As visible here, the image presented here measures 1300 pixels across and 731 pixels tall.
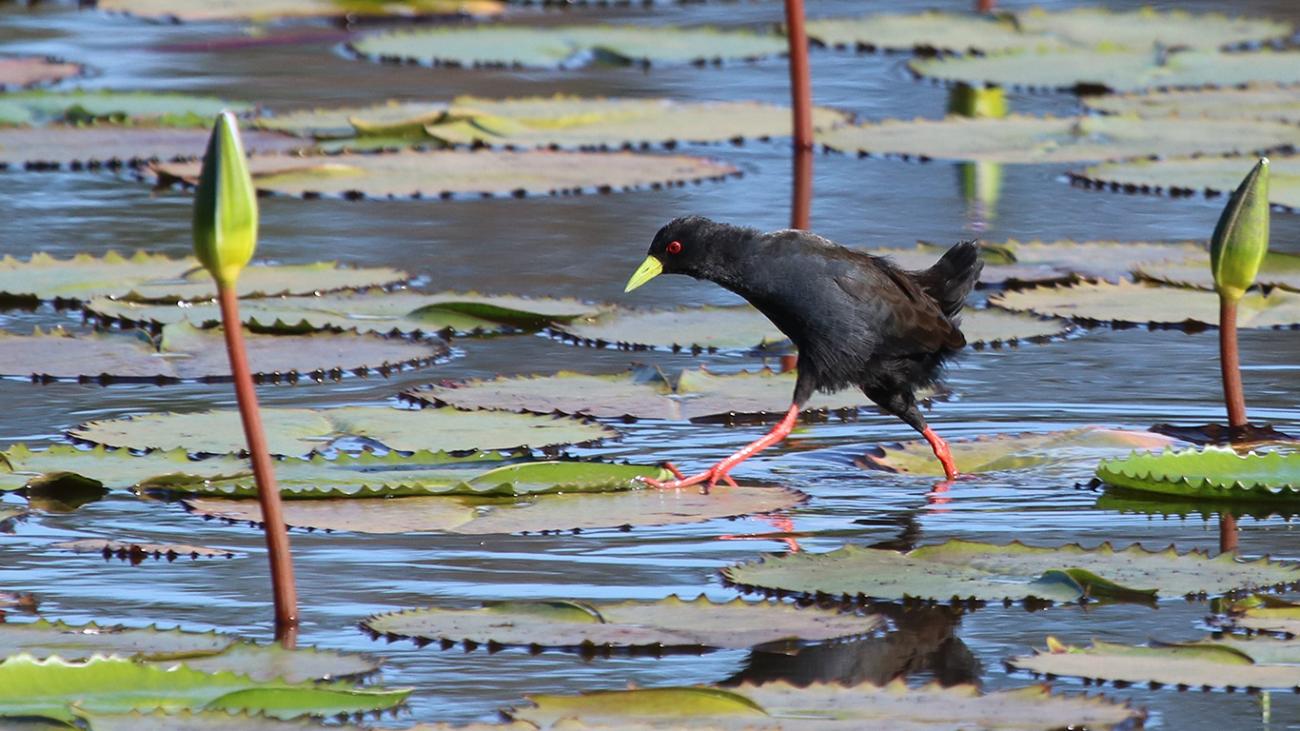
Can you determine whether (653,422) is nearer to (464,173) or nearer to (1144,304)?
(1144,304)

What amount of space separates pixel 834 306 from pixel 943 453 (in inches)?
16.6

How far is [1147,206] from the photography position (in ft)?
22.8

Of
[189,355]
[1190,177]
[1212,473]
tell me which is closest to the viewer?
[1212,473]

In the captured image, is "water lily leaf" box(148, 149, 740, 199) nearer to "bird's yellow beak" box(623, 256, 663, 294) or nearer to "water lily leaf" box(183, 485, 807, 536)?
"bird's yellow beak" box(623, 256, 663, 294)

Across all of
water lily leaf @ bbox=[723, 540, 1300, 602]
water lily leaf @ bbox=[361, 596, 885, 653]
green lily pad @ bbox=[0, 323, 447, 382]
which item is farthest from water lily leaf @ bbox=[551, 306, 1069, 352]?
water lily leaf @ bbox=[361, 596, 885, 653]

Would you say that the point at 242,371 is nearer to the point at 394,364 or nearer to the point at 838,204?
the point at 394,364

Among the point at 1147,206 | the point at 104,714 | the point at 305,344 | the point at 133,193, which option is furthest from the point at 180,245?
the point at 104,714

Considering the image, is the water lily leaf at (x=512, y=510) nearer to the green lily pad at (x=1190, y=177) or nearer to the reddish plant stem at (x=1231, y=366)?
the reddish plant stem at (x=1231, y=366)

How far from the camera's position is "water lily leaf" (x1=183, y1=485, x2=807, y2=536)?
3654 millimetres

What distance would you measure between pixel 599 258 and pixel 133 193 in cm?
193

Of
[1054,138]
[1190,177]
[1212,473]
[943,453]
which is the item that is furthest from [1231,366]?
[1054,138]

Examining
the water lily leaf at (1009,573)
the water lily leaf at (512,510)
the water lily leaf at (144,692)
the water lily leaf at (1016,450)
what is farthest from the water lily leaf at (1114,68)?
the water lily leaf at (144,692)

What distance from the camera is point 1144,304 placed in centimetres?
543

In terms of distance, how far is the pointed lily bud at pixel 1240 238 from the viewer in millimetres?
4035
